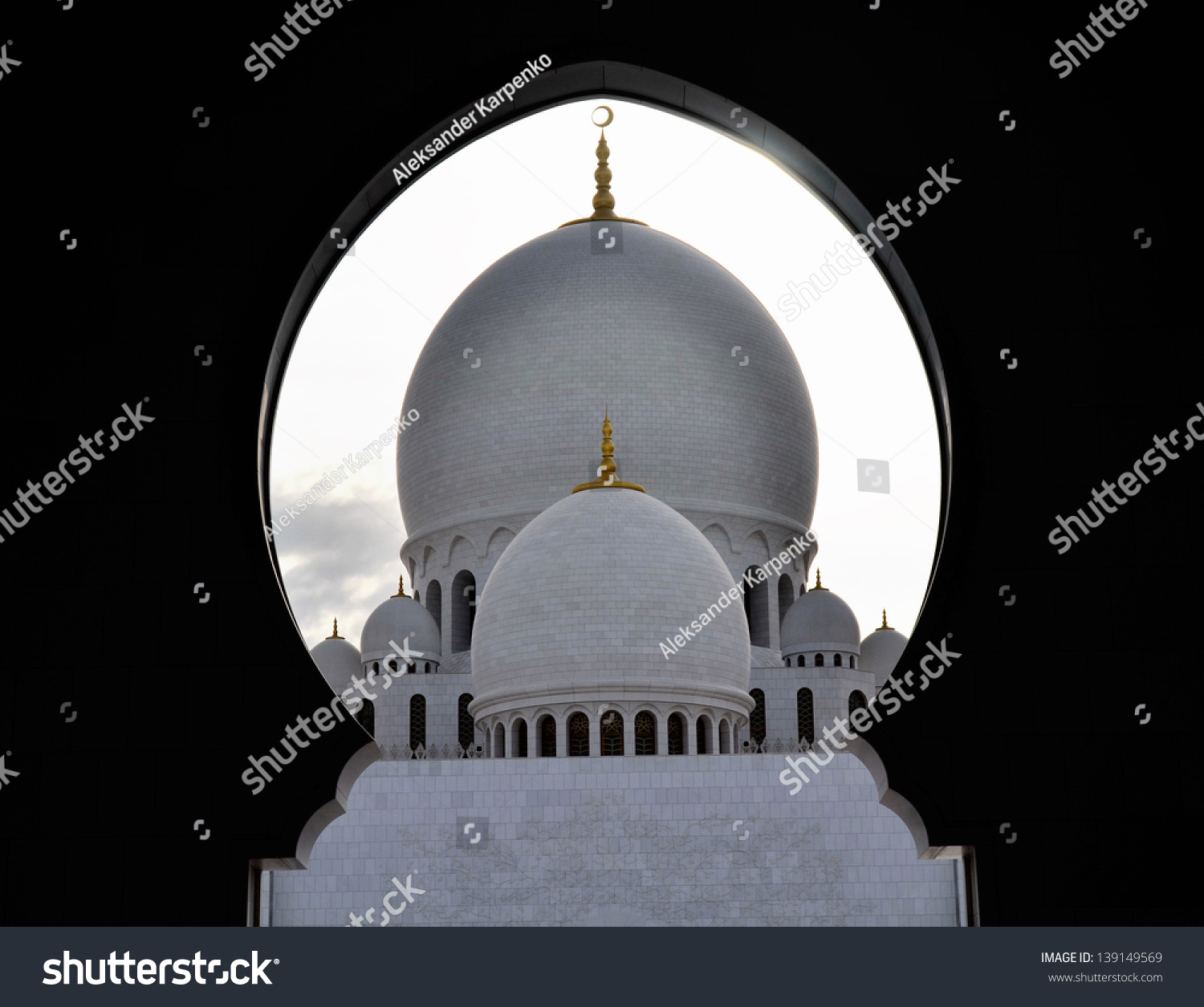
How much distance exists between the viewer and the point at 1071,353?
19.6 ft

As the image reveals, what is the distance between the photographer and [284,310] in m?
5.95

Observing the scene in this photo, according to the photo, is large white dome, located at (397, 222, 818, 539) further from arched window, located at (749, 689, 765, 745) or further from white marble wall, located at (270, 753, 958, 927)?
white marble wall, located at (270, 753, 958, 927)

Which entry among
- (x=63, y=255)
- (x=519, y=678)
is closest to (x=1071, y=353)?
(x=63, y=255)

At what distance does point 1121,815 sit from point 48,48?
4792mm

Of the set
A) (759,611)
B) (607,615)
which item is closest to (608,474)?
(607,615)

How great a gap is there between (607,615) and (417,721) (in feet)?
23.0

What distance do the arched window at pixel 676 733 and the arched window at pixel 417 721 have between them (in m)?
6.80

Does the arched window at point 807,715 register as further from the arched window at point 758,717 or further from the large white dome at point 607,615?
the large white dome at point 607,615

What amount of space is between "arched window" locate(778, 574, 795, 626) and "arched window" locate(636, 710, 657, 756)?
902cm

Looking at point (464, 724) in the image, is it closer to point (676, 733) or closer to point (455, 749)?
point (455, 749)

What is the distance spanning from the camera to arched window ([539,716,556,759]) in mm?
26688
